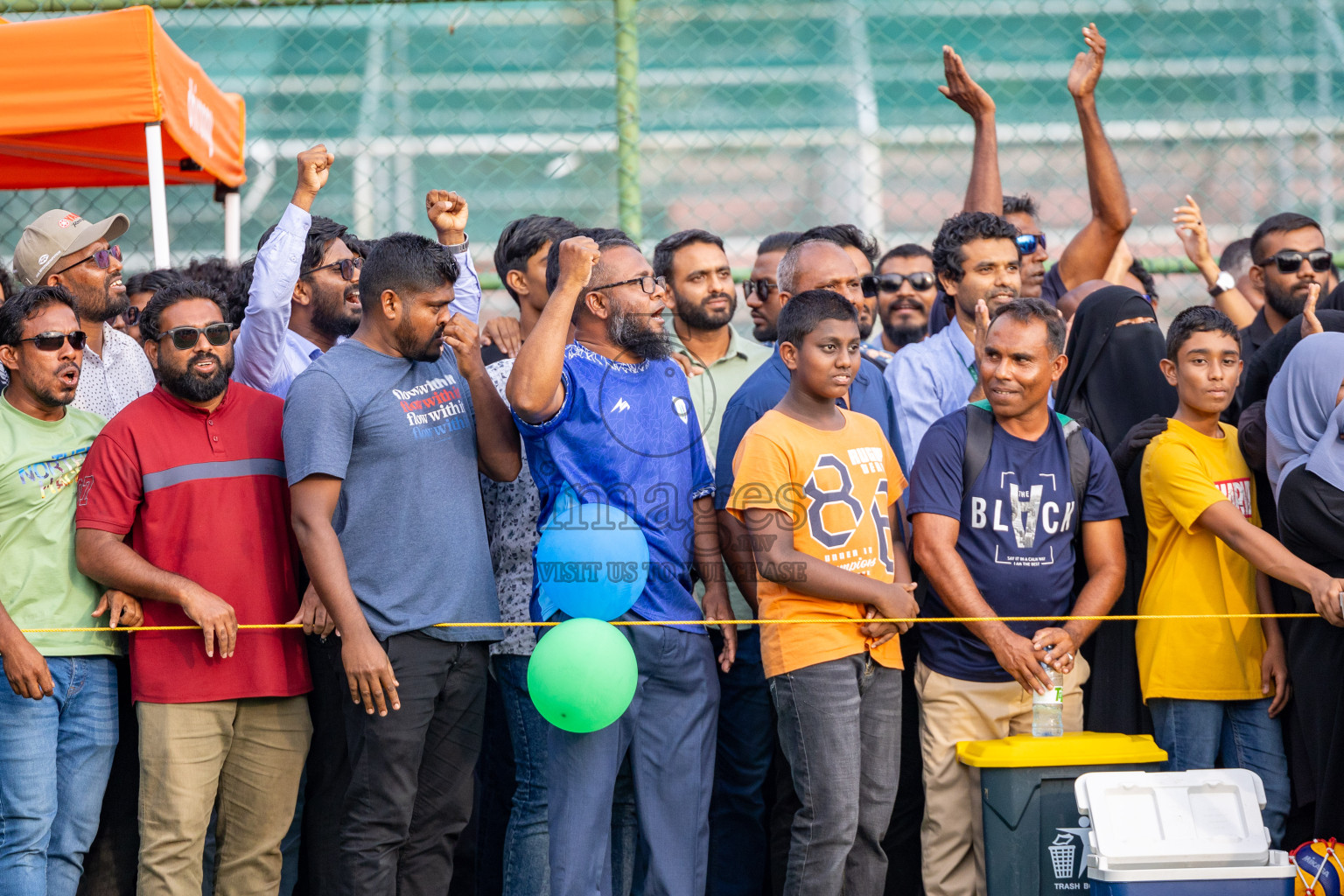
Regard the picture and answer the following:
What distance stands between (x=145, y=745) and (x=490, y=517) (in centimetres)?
115

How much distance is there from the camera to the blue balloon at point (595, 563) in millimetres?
3461

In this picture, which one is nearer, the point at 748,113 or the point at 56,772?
the point at 56,772

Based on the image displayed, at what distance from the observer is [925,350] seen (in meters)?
4.47

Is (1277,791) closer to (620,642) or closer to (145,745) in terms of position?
(620,642)

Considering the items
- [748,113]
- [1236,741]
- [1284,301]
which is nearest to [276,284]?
[1236,741]

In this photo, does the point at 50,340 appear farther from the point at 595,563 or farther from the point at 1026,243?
the point at 1026,243

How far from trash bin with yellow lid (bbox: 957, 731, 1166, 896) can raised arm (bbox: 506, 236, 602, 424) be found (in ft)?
5.23

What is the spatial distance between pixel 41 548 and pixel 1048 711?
293cm

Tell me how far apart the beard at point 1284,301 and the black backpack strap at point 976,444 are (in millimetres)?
1765

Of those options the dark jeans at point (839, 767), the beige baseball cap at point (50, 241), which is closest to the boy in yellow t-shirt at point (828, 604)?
the dark jeans at point (839, 767)

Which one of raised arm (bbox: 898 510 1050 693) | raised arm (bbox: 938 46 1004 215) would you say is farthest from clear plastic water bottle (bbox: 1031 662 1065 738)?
raised arm (bbox: 938 46 1004 215)

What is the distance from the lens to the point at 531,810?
356cm

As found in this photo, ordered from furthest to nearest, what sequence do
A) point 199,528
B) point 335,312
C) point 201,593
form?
point 335,312
point 199,528
point 201,593

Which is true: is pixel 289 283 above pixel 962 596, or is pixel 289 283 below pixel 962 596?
above
